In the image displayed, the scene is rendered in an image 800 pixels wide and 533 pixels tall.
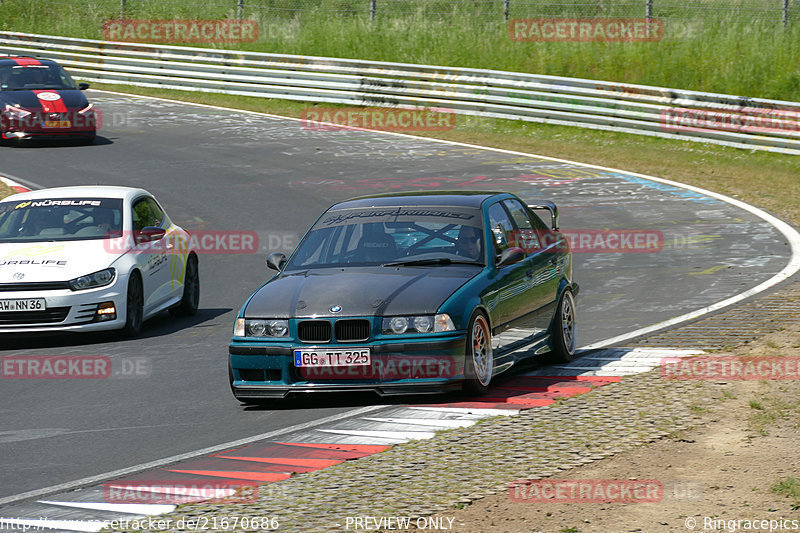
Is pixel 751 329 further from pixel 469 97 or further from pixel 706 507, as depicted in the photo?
pixel 469 97

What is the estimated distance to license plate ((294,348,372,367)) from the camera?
27.7 feet

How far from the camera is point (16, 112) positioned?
25.0 meters

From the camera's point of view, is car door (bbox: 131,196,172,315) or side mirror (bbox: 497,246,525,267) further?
car door (bbox: 131,196,172,315)

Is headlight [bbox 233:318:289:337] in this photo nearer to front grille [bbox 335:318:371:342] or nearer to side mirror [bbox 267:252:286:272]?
front grille [bbox 335:318:371:342]

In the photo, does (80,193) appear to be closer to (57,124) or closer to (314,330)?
(314,330)

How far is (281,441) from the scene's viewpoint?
25.4ft

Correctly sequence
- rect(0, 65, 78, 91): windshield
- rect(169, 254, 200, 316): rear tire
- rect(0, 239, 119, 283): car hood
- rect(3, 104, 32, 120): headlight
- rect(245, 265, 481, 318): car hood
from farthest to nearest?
rect(0, 65, 78, 91): windshield < rect(3, 104, 32, 120): headlight < rect(169, 254, 200, 316): rear tire < rect(0, 239, 119, 283): car hood < rect(245, 265, 481, 318): car hood

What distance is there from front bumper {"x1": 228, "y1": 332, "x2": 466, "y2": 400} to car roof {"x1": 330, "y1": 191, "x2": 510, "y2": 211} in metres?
1.76

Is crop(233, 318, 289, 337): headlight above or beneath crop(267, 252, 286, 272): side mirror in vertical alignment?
beneath

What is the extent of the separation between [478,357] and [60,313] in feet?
16.3

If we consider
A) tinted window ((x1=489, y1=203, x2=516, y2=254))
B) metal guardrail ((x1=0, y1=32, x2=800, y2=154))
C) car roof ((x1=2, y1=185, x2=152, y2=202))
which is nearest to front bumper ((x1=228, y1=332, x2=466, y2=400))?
tinted window ((x1=489, y1=203, x2=516, y2=254))

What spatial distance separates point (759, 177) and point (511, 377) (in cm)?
1337

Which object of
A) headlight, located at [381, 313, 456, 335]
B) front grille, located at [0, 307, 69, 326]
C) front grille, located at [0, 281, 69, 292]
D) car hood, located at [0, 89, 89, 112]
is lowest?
front grille, located at [0, 307, 69, 326]

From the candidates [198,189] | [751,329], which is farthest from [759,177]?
[751,329]
